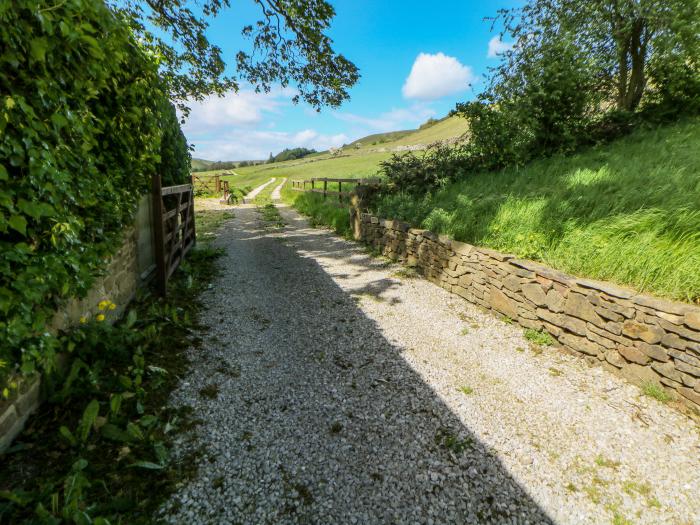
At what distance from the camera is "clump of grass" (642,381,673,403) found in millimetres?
3027

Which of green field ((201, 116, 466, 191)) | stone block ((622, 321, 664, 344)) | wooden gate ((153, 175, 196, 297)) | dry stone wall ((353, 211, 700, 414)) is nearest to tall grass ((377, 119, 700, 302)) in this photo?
dry stone wall ((353, 211, 700, 414))

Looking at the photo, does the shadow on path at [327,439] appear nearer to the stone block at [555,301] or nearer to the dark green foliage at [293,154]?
the stone block at [555,301]

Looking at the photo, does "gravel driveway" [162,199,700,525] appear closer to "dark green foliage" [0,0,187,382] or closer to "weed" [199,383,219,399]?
"weed" [199,383,219,399]

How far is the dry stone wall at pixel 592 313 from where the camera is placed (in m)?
2.94

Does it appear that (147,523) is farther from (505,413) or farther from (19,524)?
(505,413)

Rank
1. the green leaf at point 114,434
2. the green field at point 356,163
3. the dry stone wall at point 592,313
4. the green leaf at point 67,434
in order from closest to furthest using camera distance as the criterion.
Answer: the green leaf at point 67,434, the green leaf at point 114,434, the dry stone wall at point 592,313, the green field at point 356,163

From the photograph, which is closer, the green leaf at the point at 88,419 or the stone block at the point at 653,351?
the green leaf at the point at 88,419

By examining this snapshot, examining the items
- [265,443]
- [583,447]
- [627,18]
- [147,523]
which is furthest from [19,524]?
[627,18]

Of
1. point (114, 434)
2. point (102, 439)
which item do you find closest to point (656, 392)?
point (114, 434)

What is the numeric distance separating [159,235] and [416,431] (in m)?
4.64

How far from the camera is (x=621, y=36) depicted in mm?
9477

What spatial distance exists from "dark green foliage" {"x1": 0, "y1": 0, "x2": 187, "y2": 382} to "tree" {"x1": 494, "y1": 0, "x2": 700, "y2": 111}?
35.7 ft

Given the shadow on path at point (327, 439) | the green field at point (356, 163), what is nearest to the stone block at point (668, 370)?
the shadow on path at point (327, 439)

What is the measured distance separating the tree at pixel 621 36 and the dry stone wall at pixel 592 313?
7989 millimetres
